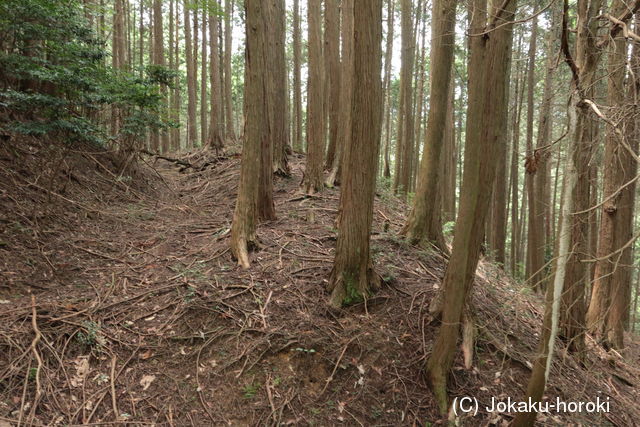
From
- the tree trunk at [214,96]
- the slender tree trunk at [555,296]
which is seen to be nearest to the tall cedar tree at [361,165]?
the slender tree trunk at [555,296]

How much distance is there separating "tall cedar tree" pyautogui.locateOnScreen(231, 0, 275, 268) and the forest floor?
0.33 meters

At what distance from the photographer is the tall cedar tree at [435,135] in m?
6.03

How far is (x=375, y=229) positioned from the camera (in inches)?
277

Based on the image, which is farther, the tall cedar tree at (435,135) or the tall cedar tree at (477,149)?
the tall cedar tree at (435,135)

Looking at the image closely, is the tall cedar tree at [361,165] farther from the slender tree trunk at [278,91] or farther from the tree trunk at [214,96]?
the tree trunk at [214,96]

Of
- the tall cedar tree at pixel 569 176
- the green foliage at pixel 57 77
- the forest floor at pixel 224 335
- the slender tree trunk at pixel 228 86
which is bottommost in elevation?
the forest floor at pixel 224 335

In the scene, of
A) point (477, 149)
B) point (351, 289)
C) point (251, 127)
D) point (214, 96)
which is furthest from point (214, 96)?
point (477, 149)

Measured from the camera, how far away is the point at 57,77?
5852 millimetres

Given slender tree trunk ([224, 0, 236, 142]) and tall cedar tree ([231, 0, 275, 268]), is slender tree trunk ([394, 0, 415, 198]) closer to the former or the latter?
tall cedar tree ([231, 0, 275, 268])

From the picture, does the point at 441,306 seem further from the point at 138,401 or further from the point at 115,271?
the point at 115,271

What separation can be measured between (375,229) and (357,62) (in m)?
3.34

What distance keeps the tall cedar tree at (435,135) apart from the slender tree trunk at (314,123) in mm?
2670

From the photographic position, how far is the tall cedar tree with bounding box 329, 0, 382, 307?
439cm

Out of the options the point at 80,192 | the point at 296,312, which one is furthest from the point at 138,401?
the point at 80,192
